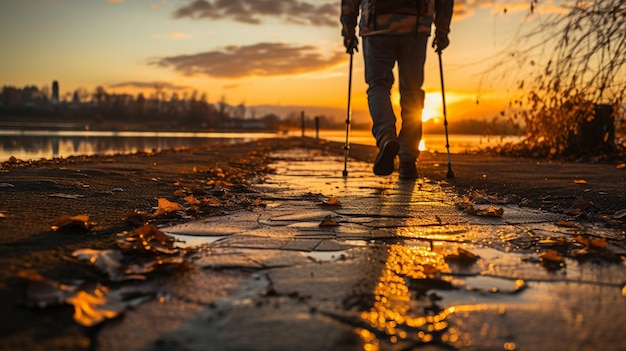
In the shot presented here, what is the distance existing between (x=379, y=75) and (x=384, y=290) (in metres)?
4.11

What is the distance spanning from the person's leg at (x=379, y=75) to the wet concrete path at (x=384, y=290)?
2.33 m

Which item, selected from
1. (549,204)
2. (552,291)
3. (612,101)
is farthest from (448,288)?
(612,101)

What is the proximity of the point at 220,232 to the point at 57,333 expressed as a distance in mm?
1591

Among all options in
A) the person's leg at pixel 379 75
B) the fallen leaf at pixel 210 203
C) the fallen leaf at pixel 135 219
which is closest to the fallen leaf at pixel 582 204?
the person's leg at pixel 379 75

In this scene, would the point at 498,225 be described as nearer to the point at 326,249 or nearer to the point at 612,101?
the point at 326,249

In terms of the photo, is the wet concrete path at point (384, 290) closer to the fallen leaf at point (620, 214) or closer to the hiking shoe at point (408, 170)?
the fallen leaf at point (620, 214)

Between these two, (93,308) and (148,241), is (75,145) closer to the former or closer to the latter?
(148,241)

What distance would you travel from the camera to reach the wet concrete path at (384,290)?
1452mm

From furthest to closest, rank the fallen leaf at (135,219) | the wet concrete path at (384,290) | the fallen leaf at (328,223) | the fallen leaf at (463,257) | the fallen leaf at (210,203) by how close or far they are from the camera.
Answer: the fallen leaf at (210,203)
the fallen leaf at (328,223)
the fallen leaf at (135,219)
the fallen leaf at (463,257)
the wet concrete path at (384,290)

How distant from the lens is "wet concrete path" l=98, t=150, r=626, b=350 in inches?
57.2

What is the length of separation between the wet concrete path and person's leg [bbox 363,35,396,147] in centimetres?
233

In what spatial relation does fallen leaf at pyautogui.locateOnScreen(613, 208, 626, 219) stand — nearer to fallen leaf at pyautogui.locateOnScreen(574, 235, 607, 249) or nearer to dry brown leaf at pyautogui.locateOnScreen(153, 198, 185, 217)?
fallen leaf at pyautogui.locateOnScreen(574, 235, 607, 249)

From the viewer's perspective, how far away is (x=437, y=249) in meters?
2.56

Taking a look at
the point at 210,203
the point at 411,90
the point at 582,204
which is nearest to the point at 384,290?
the point at 210,203
